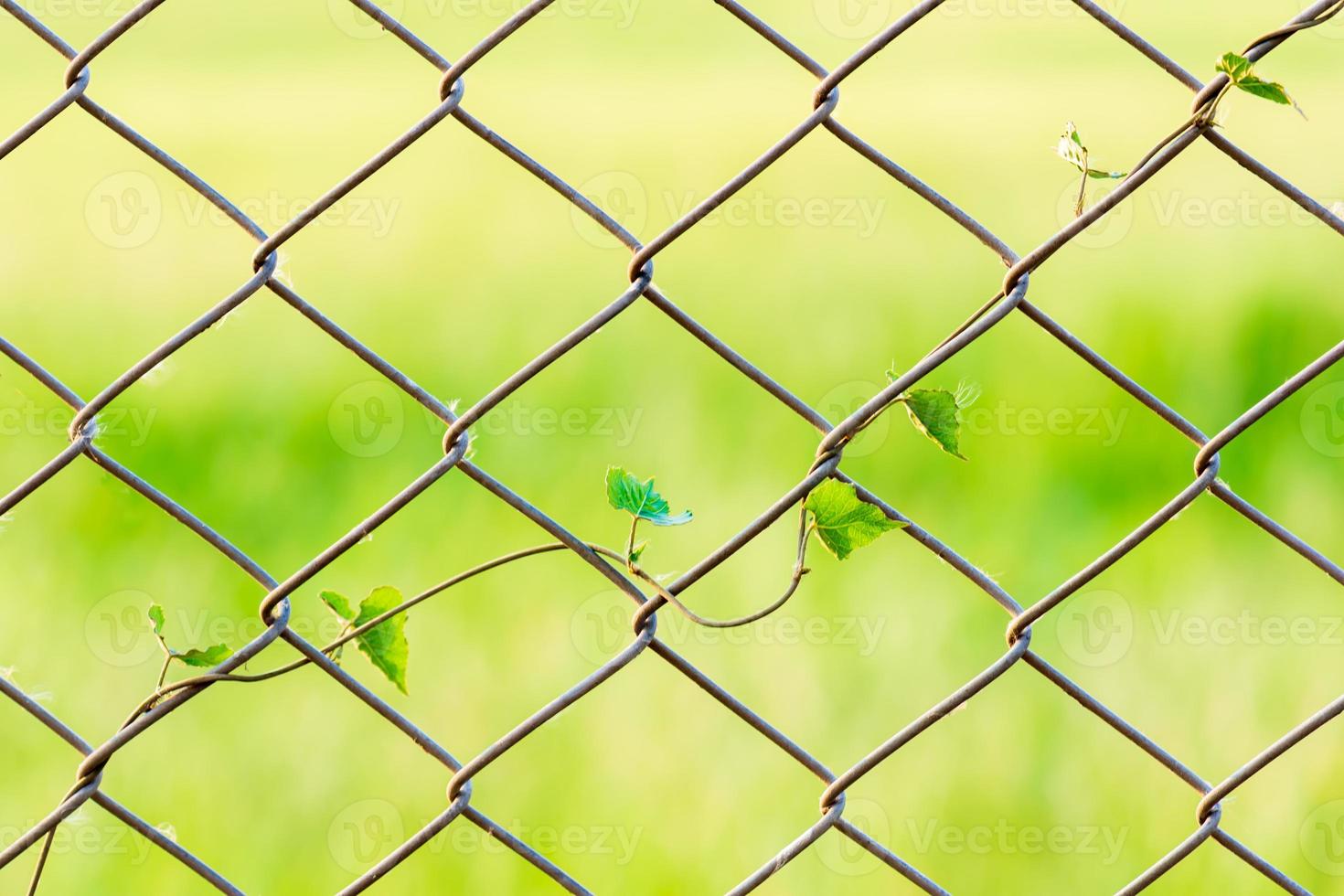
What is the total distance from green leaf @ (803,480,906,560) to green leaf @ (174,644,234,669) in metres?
0.35

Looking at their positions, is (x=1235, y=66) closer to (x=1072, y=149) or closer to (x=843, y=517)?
(x=1072, y=149)

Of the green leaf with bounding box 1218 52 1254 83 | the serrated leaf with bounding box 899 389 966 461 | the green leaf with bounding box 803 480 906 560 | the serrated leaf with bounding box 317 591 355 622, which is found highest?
the green leaf with bounding box 1218 52 1254 83

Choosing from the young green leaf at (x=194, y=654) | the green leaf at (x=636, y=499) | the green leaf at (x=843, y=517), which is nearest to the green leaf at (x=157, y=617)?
the young green leaf at (x=194, y=654)

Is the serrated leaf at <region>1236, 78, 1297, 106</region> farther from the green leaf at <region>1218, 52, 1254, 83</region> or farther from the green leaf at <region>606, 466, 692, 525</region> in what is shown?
the green leaf at <region>606, 466, 692, 525</region>

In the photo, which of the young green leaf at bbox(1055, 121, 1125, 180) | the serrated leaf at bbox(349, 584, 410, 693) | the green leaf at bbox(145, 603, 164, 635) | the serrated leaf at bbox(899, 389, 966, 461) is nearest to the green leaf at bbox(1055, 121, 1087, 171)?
the young green leaf at bbox(1055, 121, 1125, 180)

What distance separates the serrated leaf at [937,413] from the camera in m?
0.71

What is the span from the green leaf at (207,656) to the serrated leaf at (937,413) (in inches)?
16.6

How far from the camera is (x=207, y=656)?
74 centimetres

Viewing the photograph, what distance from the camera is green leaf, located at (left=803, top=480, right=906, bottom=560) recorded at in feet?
2.34

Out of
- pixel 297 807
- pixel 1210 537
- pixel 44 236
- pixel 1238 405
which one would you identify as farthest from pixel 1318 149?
pixel 44 236

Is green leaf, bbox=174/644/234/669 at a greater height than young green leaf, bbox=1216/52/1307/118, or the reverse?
young green leaf, bbox=1216/52/1307/118

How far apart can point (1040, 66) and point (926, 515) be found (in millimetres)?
2328

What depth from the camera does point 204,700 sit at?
1892 mm

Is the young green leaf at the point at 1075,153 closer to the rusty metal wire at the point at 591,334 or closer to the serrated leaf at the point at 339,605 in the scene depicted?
the rusty metal wire at the point at 591,334
